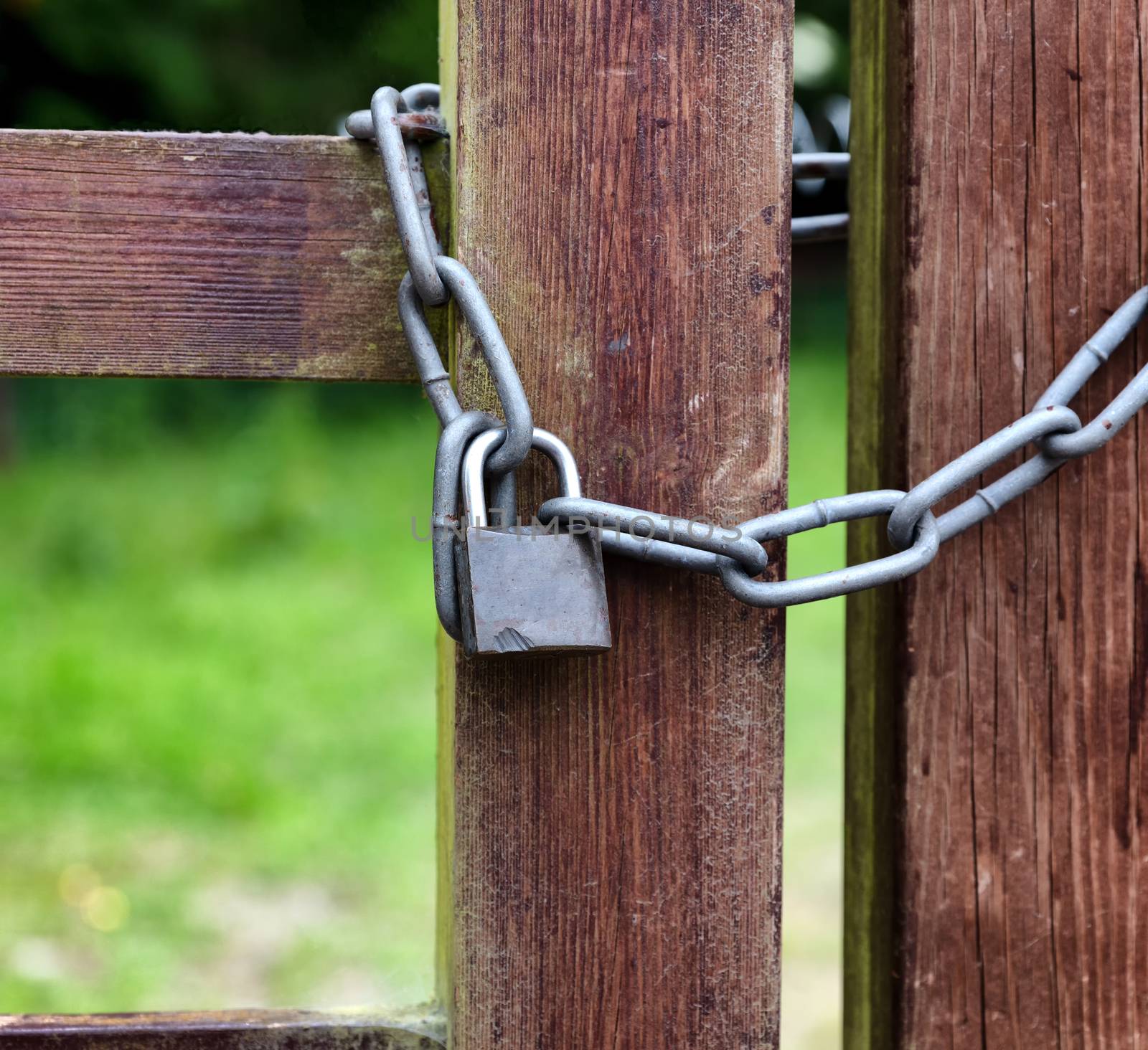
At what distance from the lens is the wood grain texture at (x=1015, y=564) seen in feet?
2.22

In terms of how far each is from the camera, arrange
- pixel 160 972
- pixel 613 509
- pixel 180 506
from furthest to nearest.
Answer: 1. pixel 180 506
2. pixel 160 972
3. pixel 613 509

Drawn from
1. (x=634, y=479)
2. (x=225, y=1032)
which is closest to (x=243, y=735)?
(x=225, y=1032)

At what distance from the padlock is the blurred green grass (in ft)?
1.00

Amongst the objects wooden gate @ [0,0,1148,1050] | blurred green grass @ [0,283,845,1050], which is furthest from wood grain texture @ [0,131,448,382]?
blurred green grass @ [0,283,845,1050]

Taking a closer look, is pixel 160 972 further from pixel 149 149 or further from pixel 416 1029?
pixel 149 149

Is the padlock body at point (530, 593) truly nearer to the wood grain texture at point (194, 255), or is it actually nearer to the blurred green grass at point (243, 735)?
the wood grain texture at point (194, 255)

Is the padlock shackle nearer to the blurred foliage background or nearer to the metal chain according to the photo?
the metal chain

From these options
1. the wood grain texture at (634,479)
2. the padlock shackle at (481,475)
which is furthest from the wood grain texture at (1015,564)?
the padlock shackle at (481,475)

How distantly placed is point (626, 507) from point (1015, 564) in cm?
26

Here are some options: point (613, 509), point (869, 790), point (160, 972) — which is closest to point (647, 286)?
point (613, 509)

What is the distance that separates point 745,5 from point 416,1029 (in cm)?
59

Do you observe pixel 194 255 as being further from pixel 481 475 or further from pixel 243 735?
pixel 243 735

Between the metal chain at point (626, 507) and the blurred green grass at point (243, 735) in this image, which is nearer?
the metal chain at point (626, 507)

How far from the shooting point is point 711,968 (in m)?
0.65
